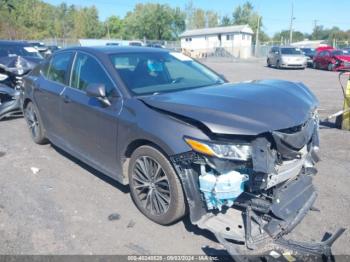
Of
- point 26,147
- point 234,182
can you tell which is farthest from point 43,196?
point 234,182

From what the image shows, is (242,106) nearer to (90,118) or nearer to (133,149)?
(133,149)

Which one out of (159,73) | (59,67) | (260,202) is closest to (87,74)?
(159,73)

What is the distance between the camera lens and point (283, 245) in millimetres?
2852

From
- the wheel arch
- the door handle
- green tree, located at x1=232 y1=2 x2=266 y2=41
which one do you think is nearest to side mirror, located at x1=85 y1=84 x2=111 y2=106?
the wheel arch

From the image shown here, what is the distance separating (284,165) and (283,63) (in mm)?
23832

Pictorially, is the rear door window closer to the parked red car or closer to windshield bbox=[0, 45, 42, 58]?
windshield bbox=[0, 45, 42, 58]

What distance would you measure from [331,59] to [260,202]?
23464 millimetres

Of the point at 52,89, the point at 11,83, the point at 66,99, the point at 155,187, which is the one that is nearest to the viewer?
the point at 155,187

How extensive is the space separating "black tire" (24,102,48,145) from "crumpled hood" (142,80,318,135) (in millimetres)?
2971

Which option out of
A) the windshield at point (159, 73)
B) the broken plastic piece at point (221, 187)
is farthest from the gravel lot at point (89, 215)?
the windshield at point (159, 73)

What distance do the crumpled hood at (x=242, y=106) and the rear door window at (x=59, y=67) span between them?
1.87m

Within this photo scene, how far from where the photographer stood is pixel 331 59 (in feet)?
77.4

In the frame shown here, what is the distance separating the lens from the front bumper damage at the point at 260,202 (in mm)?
2822

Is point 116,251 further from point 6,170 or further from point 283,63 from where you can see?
point 283,63
